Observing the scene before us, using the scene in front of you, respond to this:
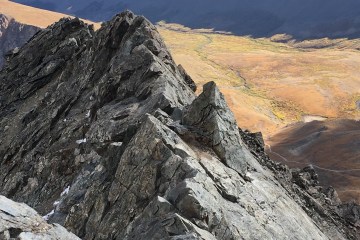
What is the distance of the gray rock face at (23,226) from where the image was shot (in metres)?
16.5

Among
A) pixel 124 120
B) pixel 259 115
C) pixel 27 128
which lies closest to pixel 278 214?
pixel 124 120

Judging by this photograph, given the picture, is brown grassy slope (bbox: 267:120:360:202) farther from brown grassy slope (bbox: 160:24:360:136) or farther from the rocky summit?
the rocky summit

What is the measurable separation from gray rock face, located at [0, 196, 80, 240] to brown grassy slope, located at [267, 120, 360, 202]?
55.9 m

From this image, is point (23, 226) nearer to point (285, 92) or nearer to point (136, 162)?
point (136, 162)

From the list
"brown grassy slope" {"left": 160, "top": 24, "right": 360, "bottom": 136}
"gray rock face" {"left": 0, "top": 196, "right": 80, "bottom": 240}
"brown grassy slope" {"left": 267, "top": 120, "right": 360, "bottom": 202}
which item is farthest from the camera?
"brown grassy slope" {"left": 160, "top": 24, "right": 360, "bottom": 136}

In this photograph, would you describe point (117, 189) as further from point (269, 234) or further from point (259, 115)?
point (259, 115)

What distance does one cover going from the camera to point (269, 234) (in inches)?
912

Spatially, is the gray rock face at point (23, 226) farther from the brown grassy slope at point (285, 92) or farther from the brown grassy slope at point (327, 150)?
the brown grassy slope at point (285, 92)

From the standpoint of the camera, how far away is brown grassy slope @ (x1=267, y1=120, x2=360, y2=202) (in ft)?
240

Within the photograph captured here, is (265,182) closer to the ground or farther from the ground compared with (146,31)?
closer to the ground

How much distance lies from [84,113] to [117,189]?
615 inches

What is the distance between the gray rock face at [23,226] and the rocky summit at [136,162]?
0.07 metres

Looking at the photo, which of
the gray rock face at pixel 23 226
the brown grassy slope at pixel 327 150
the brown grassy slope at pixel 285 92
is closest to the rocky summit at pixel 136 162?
the gray rock face at pixel 23 226

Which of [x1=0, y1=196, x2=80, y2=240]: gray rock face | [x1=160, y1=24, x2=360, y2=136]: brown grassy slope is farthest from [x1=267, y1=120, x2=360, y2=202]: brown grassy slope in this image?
[x1=0, y1=196, x2=80, y2=240]: gray rock face
